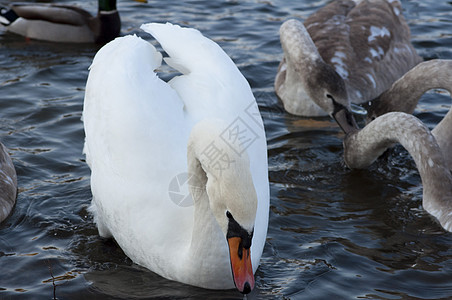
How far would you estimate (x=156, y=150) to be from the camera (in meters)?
5.41

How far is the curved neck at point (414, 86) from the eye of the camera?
314 inches

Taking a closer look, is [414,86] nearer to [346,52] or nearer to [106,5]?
[346,52]

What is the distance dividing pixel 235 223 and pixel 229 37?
6.65 meters

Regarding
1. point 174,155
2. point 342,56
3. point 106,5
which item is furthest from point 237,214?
point 106,5

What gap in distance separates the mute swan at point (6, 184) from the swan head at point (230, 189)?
2253mm

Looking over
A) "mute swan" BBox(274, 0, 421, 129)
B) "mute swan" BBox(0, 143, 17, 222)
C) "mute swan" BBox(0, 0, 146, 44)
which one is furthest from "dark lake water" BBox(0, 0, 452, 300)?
"mute swan" BBox(0, 0, 146, 44)

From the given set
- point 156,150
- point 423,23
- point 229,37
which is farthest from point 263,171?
point 423,23

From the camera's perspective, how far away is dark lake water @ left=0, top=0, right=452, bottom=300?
5719mm

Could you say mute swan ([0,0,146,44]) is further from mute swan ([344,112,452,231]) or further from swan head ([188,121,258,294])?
swan head ([188,121,258,294])

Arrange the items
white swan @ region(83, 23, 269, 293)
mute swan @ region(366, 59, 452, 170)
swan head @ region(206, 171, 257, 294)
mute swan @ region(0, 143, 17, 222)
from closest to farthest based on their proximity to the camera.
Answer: swan head @ region(206, 171, 257, 294)
white swan @ region(83, 23, 269, 293)
mute swan @ region(0, 143, 17, 222)
mute swan @ region(366, 59, 452, 170)

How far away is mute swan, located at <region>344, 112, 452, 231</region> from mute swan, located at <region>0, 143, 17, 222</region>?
2.99 meters

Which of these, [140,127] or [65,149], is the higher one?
[140,127]

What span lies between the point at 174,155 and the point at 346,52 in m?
4.57

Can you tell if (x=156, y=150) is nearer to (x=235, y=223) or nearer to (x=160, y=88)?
(x=160, y=88)
